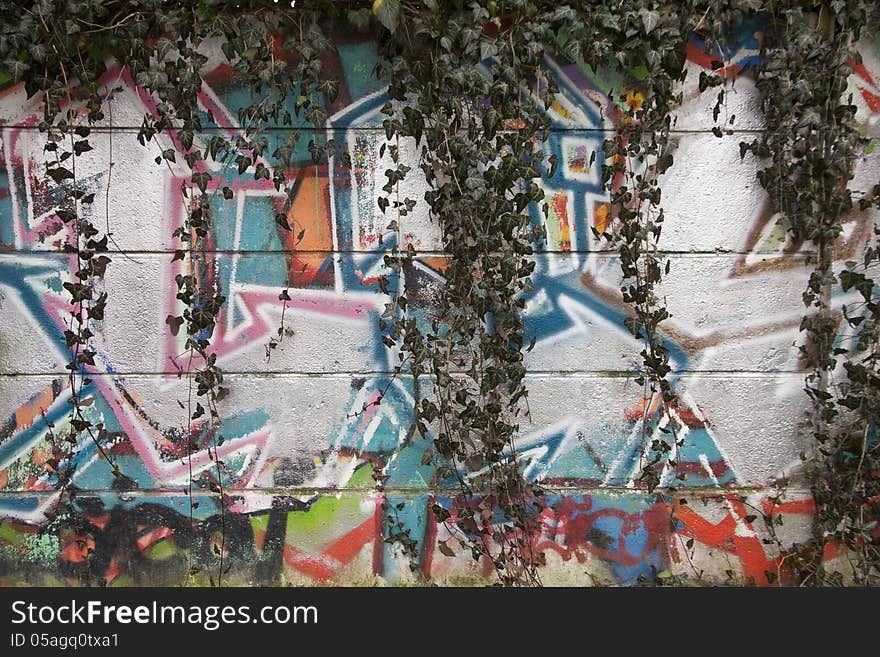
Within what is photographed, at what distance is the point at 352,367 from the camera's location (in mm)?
2717

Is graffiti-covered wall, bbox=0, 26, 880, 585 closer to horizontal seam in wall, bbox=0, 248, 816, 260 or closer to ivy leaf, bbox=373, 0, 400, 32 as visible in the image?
horizontal seam in wall, bbox=0, 248, 816, 260

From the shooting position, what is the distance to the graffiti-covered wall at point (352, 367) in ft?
8.67

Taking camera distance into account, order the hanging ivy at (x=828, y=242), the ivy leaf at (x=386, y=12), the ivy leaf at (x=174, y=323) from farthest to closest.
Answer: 1. the ivy leaf at (x=174, y=323)
2. the hanging ivy at (x=828, y=242)
3. the ivy leaf at (x=386, y=12)

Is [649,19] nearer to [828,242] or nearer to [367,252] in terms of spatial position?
[828,242]

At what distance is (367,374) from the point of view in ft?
8.92

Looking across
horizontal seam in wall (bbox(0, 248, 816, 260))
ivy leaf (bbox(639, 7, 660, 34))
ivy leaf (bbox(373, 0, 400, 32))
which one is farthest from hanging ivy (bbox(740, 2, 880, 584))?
ivy leaf (bbox(373, 0, 400, 32))

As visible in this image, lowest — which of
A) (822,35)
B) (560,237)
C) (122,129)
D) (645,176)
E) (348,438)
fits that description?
(348,438)

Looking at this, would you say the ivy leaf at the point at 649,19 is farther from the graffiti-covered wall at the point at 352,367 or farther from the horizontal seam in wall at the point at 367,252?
the horizontal seam in wall at the point at 367,252

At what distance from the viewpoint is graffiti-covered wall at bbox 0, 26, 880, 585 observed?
2643 mm

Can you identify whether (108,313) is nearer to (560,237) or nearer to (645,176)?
(560,237)

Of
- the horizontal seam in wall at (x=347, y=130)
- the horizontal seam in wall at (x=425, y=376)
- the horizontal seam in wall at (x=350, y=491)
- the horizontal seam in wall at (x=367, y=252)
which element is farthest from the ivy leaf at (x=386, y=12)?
the horizontal seam in wall at (x=350, y=491)

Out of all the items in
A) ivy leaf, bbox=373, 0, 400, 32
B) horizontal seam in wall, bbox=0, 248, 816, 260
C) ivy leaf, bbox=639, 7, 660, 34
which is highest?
ivy leaf, bbox=373, 0, 400, 32

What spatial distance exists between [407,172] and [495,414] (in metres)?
0.90

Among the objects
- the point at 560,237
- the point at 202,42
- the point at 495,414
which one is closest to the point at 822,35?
the point at 560,237
